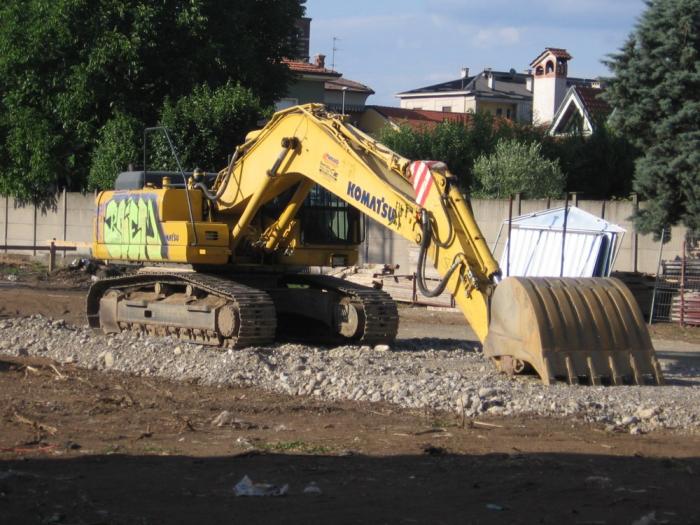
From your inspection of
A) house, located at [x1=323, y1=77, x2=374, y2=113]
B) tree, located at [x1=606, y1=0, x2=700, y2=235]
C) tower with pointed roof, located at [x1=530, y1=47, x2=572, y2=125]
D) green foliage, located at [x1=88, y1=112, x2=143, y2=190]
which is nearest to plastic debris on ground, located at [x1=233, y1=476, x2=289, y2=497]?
tree, located at [x1=606, y1=0, x2=700, y2=235]

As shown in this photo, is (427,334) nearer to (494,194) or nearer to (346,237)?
(346,237)

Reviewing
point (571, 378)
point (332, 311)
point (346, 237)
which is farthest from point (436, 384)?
point (346, 237)

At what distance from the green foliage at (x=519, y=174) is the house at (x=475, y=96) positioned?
41.0 meters

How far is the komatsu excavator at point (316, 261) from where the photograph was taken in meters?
12.0

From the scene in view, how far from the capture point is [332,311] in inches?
618

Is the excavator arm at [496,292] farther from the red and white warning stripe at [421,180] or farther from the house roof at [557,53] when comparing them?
the house roof at [557,53]

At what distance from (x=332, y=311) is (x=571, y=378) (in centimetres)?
477

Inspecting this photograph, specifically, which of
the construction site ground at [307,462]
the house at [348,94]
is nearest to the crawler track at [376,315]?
the construction site ground at [307,462]

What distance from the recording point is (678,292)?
21.9m

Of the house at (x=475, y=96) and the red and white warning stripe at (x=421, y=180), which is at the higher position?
the house at (x=475, y=96)

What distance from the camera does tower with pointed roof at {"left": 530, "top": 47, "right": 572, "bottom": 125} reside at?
215 ft

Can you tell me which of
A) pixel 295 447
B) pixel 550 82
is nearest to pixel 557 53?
pixel 550 82

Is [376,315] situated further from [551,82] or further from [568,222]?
[551,82]

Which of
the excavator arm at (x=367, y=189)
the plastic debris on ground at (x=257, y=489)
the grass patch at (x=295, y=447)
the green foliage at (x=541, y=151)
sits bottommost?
the grass patch at (x=295, y=447)
